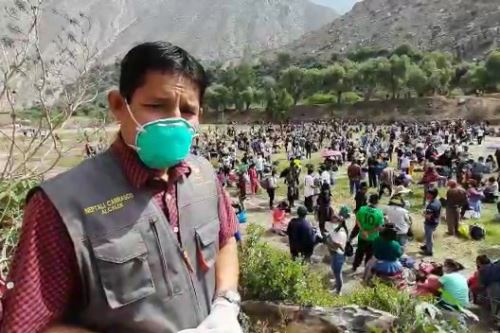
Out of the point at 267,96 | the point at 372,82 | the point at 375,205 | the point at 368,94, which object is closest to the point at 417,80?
the point at 372,82

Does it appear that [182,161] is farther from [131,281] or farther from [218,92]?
[218,92]

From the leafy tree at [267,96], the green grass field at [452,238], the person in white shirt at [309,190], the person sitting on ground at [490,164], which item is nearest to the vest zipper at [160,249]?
the green grass field at [452,238]

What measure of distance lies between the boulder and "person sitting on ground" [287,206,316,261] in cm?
183

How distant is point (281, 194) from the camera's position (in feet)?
53.9

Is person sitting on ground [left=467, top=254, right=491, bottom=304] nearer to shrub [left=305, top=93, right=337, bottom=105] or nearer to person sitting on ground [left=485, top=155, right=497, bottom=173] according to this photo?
person sitting on ground [left=485, top=155, right=497, bottom=173]

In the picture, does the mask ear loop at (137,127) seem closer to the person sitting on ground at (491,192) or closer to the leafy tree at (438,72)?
the person sitting on ground at (491,192)

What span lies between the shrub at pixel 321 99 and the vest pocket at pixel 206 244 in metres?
64.3

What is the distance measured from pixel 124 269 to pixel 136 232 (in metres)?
0.11

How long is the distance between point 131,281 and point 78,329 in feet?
0.61

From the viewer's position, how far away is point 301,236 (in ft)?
25.3

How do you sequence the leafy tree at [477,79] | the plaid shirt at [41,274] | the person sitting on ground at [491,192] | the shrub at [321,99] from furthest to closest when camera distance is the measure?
1. the shrub at [321,99]
2. the leafy tree at [477,79]
3. the person sitting on ground at [491,192]
4. the plaid shirt at [41,274]

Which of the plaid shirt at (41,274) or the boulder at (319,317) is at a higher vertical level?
the plaid shirt at (41,274)

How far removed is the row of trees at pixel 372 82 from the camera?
58.0m

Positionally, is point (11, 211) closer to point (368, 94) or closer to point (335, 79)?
point (368, 94)
